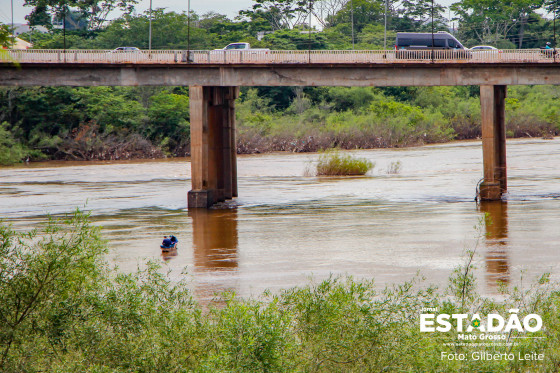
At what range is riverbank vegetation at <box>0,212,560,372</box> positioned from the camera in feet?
28.9

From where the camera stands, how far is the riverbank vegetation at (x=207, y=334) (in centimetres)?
880

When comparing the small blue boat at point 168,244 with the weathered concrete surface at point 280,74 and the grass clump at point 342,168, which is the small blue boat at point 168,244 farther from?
the grass clump at point 342,168

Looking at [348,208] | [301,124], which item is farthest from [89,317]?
[301,124]

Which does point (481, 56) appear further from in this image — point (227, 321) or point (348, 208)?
point (227, 321)

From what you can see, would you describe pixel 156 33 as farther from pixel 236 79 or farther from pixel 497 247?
pixel 497 247

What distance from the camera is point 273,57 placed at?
33.3 metres

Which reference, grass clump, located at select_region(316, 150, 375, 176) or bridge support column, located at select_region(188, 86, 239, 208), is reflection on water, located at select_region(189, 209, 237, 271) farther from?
grass clump, located at select_region(316, 150, 375, 176)

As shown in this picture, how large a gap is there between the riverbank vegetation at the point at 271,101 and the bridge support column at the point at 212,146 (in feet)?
114

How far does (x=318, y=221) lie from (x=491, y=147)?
974cm

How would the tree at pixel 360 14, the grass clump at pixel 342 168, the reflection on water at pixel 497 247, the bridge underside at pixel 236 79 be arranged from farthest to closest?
1. the tree at pixel 360 14
2. the grass clump at pixel 342 168
3. the bridge underside at pixel 236 79
4. the reflection on water at pixel 497 247

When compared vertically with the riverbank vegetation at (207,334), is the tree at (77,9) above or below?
above

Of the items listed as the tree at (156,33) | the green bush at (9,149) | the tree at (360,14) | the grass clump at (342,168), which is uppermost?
the tree at (360,14)

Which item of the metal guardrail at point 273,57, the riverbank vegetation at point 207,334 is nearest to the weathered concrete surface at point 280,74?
the metal guardrail at point 273,57

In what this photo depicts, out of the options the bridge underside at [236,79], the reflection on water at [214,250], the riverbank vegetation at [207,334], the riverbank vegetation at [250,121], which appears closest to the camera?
the riverbank vegetation at [207,334]
